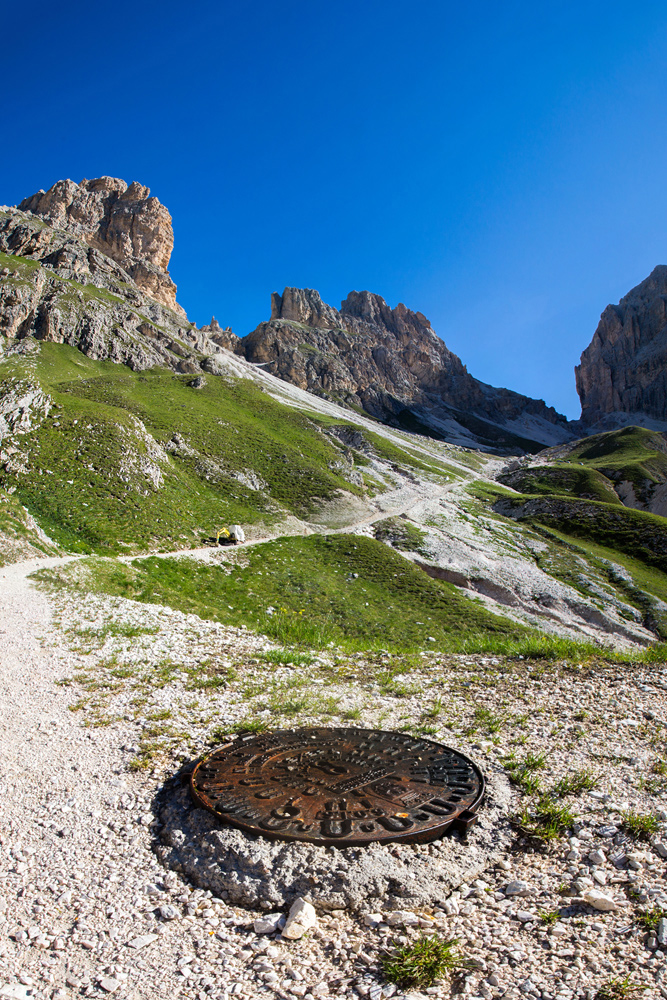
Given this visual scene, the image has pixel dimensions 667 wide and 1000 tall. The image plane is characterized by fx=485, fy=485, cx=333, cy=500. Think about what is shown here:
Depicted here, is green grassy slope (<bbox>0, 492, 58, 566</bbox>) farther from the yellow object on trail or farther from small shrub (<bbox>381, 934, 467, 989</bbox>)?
small shrub (<bbox>381, 934, 467, 989</bbox>)

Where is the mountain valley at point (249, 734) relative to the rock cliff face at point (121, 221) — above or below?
below

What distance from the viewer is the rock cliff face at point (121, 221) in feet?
535

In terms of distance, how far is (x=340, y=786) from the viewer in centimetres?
668

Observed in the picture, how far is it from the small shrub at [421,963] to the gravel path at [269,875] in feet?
0.38

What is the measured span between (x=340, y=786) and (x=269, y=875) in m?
1.65

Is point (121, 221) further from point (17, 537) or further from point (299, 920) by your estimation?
point (299, 920)

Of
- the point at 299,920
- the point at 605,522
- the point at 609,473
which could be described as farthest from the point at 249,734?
the point at 609,473

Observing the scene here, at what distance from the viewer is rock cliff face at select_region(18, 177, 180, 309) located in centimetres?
16300

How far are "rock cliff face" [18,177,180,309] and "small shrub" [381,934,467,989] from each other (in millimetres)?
Result: 182363

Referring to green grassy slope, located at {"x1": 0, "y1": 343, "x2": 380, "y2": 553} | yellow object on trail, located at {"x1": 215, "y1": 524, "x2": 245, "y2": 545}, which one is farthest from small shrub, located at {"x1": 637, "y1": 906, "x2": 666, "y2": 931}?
yellow object on trail, located at {"x1": 215, "y1": 524, "x2": 245, "y2": 545}

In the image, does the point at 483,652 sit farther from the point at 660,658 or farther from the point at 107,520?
the point at 107,520

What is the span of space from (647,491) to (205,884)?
118 meters

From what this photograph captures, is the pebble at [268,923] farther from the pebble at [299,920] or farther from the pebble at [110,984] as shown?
the pebble at [110,984]

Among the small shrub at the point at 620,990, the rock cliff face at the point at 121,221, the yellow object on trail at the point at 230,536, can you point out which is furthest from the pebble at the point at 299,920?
the rock cliff face at the point at 121,221
